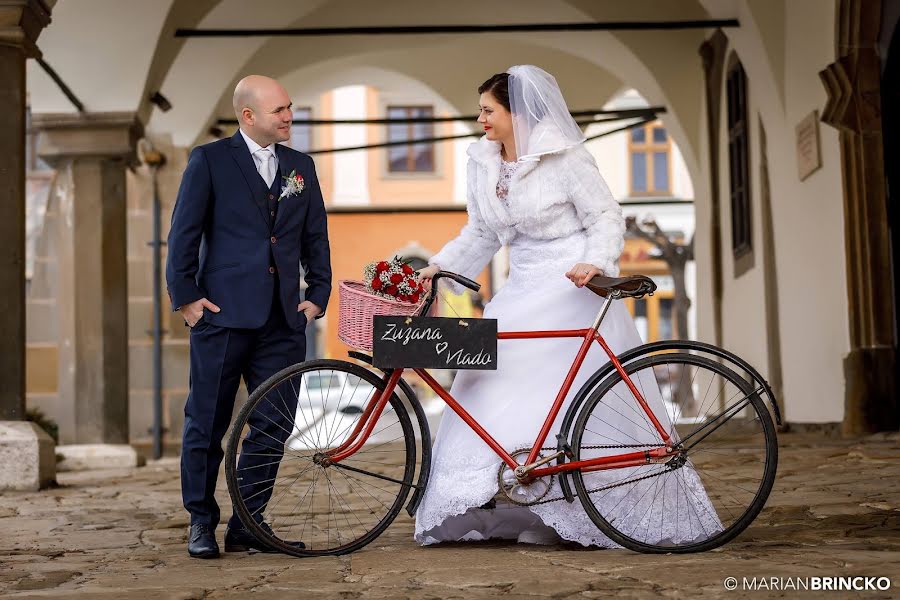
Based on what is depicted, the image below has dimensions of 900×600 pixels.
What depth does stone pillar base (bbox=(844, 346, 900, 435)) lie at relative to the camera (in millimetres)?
9820

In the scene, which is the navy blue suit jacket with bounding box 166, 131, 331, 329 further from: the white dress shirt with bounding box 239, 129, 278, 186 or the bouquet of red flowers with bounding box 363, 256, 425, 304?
the bouquet of red flowers with bounding box 363, 256, 425, 304

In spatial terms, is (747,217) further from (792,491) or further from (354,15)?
(792,491)

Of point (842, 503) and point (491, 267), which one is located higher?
point (491, 267)

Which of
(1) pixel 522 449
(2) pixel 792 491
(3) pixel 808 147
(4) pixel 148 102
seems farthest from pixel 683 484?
(4) pixel 148 102

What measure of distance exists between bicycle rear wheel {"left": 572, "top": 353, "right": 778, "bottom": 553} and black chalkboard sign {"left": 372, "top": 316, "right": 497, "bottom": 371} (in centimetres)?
41

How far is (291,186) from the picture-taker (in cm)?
490

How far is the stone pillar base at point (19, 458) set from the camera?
28.0ft

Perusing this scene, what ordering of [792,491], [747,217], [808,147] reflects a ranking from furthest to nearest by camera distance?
1. [747,217]
2. [808,147]
3. [792,491]

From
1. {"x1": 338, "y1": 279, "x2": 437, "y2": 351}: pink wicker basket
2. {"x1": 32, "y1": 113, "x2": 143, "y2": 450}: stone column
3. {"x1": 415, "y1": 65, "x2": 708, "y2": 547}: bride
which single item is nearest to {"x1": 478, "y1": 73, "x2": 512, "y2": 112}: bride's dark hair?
{"x1": 415, "y1": 65, "x2": 708, "y2": 547}: bride

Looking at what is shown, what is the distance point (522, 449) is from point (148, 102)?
9.33 metres

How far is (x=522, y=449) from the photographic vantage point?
471 centimetres

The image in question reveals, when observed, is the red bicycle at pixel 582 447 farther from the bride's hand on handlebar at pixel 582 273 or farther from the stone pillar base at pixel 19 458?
the stone pillar base at pixel 19 458

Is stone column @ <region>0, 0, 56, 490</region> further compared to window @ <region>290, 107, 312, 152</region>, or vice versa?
window @ <region>290, 107, 312, 152</region>

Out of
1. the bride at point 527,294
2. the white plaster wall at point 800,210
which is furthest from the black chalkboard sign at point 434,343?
the white plaster wall at point 800,210
